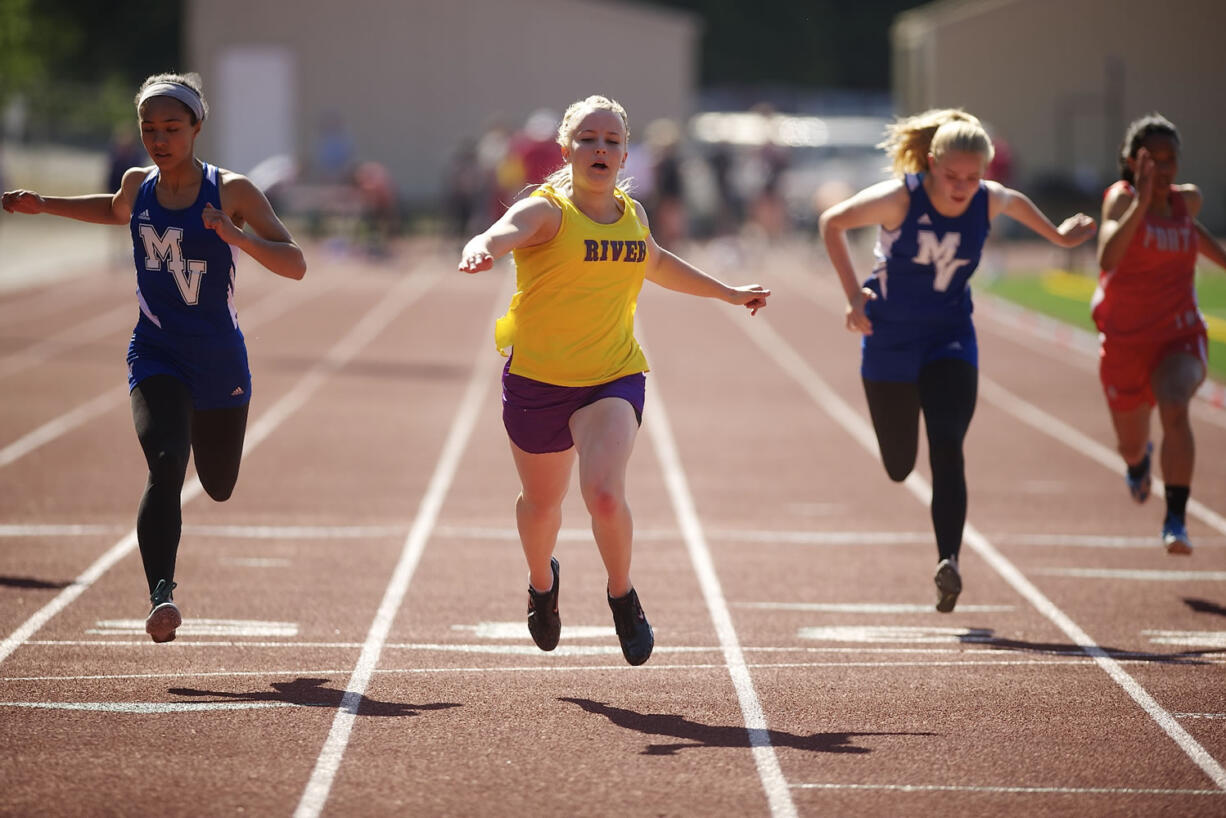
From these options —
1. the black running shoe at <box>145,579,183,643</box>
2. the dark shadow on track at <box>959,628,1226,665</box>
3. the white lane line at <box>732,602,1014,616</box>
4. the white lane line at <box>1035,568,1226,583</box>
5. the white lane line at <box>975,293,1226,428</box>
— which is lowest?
the white lane line at <box>975,293,1226,428</box>

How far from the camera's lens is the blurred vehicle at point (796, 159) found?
97.2 feet

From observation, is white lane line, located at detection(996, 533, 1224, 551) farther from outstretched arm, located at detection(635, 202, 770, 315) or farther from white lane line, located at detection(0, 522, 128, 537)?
white lane line, located at detection(0, 522, 128, 537)

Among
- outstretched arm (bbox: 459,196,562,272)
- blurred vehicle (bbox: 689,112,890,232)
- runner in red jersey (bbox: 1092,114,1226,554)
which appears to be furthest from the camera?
blurred vehicle (bbox: 689,112,890,232)

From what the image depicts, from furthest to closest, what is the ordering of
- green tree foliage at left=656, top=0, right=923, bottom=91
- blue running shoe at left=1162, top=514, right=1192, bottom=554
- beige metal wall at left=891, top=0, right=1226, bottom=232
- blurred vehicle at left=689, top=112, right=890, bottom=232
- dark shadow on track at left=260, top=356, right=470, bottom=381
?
1. green tree foliage at left=656, top=0, right=923, bottom=91
2. beige metal wall at left=891, top=0, right=1226, bottom=232
3. blurred vehicle at left=689, top=112, right=890, bottom=232
4. dark shadow on track at left=260, top=356, right=470, bottom=381
5. blue running shoe at left=1162, top=514, right=1192, bottom=554

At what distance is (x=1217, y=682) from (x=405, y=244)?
2651cm

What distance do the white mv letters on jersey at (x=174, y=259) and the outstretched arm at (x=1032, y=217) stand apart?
2983mm

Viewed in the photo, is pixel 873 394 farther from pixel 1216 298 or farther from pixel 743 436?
pixel 1216 298

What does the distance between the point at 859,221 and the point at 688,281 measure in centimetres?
115

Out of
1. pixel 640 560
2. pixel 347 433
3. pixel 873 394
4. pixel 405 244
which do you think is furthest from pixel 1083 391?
pixel 405 244

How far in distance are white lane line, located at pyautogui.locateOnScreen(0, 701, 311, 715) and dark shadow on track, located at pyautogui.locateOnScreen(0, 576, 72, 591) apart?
6.78ft

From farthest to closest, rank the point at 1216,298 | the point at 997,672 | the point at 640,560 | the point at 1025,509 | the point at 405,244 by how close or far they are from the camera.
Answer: the point at 405,244, the point at 1216,298, the point at 1025,509, the point at 640,560, the point at 997,672

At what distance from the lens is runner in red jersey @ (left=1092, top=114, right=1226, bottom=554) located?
7109 millimetres

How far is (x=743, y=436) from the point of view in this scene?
505 inches

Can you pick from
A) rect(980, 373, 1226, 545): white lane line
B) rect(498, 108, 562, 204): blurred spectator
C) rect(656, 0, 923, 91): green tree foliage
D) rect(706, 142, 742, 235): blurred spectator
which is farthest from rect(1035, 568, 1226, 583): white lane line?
rect(656, 0, 923, 91): green tree foliage
